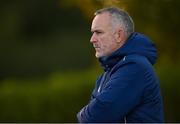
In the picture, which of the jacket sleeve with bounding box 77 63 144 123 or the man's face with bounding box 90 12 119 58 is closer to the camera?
the jacket sleeve with bounding box 77 63 144 123

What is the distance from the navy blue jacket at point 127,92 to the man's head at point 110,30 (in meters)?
0.07

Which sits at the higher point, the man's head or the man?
the man's head

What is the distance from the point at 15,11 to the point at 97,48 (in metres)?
16.6

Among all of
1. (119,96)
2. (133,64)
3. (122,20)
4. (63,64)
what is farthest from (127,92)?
(63,64)

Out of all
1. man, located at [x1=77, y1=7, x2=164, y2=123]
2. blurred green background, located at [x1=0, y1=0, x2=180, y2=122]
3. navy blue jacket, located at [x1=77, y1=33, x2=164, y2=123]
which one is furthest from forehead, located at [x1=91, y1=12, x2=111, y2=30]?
blurred green background, located at [x1=0, y1=0, x2=180, y2=122]

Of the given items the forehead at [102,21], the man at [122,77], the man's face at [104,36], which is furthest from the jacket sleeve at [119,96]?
the forehead at [102,21]

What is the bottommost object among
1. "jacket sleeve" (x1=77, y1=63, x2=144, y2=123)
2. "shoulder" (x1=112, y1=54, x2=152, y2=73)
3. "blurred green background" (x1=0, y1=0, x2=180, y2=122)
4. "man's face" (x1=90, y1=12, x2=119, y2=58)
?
"blurred green background" (x1=0, y1=0, x2=180, y2=122)

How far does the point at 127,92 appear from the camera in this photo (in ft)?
14.4

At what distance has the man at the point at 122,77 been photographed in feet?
14.4

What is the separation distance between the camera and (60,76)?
12836 mm

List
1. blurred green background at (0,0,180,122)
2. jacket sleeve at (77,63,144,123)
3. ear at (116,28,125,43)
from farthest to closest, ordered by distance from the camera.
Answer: blurred green background at (0,0,180,122) < ear at (116,28,125,43) < jacket sleeve at (77,63,144,123)

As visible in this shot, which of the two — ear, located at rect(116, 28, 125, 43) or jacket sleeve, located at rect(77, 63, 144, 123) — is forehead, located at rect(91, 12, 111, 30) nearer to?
ear, located at rect(116, 28, 125, 43)

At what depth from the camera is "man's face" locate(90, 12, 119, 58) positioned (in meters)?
4.68

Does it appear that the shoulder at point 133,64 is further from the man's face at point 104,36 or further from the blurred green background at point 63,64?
the blurred green background at point 63,64
